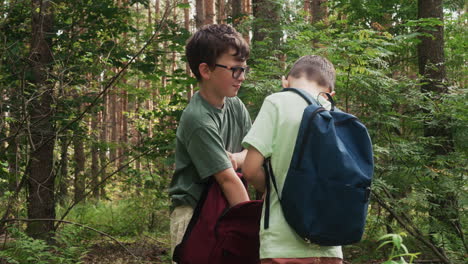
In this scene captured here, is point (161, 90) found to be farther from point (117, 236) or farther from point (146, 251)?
point (117, 236)

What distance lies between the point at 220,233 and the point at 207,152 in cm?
37

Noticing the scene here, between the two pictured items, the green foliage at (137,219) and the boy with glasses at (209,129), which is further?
the green foliage at (137,219)

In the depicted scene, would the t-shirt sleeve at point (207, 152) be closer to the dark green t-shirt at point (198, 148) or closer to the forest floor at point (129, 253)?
the dark green t-shirt at point (198, 148)

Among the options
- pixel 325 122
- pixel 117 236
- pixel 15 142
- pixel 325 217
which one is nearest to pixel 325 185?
pixel 325 217

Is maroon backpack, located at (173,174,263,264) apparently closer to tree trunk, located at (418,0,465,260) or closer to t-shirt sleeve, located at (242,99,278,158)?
t-shirt sleeve, located at (242,99,278,158)

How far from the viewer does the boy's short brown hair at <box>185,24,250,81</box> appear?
2182 millimetres

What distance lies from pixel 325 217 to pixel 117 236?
8.09 meters

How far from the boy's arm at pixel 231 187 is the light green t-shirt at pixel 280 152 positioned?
7.5 inches

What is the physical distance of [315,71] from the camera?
203cm

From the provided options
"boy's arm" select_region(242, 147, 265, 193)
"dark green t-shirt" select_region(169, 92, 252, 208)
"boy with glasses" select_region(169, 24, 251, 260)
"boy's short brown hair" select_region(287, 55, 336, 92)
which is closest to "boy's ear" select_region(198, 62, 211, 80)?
"boy with glasses" select_region(169, 24, 251, 260)

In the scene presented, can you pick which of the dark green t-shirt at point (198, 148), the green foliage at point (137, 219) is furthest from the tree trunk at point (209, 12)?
the dark green t-shirt at point (198, 148)

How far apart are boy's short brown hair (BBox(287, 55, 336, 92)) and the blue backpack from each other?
0.99 feet

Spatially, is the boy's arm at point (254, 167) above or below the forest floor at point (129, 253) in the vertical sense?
above

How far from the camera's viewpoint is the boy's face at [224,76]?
7.23 feet
